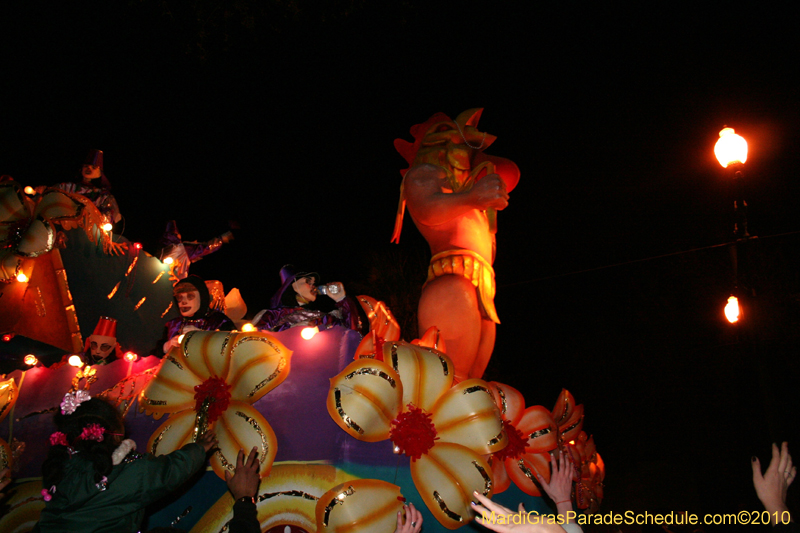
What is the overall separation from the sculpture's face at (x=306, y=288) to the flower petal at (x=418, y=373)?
5.15ft

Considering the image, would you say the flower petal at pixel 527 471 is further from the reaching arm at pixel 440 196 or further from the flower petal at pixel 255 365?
the reaching arm at pixel 440 196

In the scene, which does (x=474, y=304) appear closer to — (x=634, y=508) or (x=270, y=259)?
(x=270, y=259)

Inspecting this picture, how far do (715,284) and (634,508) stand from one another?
4.25 meters

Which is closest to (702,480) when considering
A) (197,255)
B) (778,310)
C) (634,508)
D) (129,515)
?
(634,508)

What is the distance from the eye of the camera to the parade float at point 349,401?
8.68ft

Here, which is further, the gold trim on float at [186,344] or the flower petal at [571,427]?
the flower petal at [571,427]

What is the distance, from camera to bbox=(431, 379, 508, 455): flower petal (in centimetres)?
276

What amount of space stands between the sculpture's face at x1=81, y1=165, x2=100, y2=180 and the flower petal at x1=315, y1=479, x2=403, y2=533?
4.12 m

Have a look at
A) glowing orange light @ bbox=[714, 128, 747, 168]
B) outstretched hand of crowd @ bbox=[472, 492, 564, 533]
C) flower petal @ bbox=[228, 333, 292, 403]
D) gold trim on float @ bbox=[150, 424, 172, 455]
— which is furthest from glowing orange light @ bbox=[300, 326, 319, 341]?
glowing orange light @ bbox=[714, 128, 747, 168]

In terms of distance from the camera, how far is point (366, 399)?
2605 mm

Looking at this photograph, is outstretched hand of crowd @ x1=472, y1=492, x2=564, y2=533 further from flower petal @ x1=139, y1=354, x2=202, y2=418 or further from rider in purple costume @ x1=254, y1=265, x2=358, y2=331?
rider in purple costume @ x1=254, y1=265, x2=358, y2=331

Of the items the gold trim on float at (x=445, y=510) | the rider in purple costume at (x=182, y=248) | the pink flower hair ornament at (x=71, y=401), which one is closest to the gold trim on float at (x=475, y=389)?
the gold trim on float at (x=445, y=510)

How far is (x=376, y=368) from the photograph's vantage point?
2670 millimetres

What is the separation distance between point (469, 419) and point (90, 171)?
171 inches
